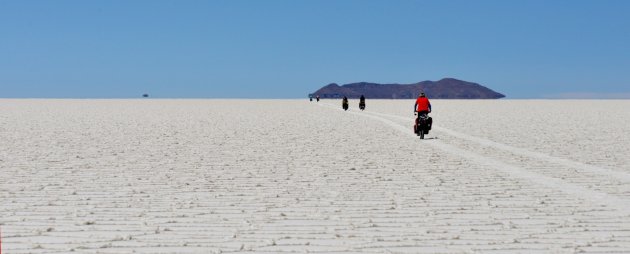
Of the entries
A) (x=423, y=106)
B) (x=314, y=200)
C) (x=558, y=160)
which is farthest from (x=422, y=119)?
(x=314, y=200)

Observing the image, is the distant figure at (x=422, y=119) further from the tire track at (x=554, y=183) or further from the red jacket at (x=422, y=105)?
the tire track at (x=554, y=183)

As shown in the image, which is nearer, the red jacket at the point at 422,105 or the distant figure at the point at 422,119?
the distant figure at the point at 422,119

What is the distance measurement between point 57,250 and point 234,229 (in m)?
1.57

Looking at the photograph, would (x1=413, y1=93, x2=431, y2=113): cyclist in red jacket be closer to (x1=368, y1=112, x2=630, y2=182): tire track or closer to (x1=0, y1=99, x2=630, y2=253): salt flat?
(x1=368, y1=112, x2=630, y2=182): tire track

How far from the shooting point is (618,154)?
16.0 m

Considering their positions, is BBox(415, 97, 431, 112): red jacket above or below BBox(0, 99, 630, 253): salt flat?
above

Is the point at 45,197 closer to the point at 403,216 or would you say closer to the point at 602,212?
the point at 403,216

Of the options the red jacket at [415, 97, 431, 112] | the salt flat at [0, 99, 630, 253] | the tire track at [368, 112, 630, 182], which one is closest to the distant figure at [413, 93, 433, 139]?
the red jacket at [415, 97, 431, 112]

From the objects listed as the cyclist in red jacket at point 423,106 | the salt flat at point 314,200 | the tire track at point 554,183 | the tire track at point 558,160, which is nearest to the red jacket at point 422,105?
the cyclist in red jacket at point 423,106

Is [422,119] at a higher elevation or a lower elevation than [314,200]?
higher

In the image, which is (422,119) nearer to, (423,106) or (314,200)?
(423,106)

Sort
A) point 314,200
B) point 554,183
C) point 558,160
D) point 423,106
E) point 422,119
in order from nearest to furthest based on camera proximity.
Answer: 1. point 314,200
2. point 554,183
3. point 558,160
4. point 422,119
5. point 423,106

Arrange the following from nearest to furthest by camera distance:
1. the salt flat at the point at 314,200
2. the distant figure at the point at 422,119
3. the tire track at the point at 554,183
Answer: the salt flat at the point at 314,200, the tire track at the point at 554,183, the distant figure at the point at 422,119

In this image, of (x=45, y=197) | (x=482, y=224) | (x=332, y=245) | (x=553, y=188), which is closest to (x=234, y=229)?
(x=332, y=245)
